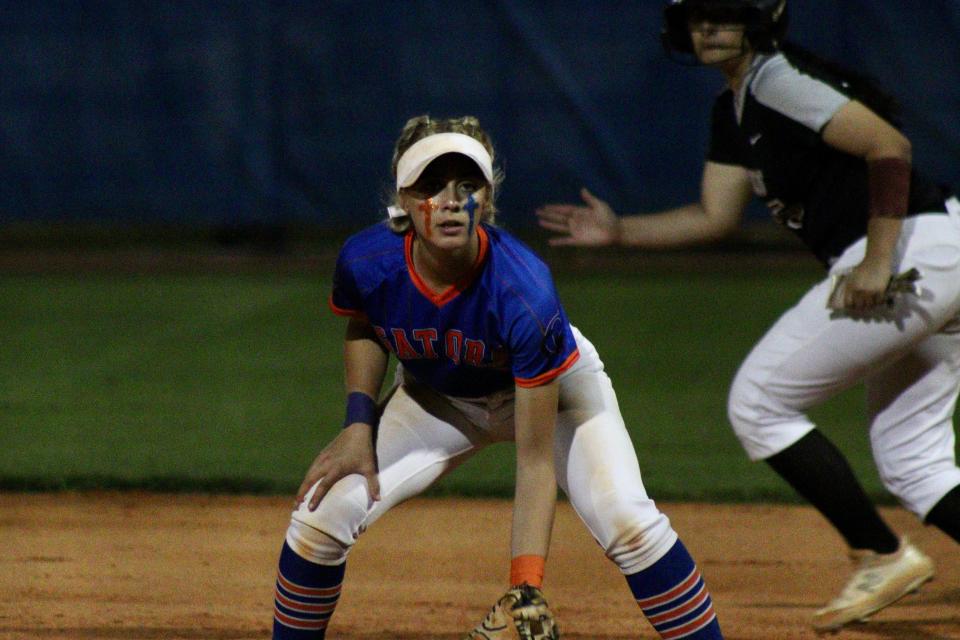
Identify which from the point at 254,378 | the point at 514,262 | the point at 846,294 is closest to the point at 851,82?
the point at 846,294

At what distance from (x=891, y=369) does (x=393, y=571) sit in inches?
64.2

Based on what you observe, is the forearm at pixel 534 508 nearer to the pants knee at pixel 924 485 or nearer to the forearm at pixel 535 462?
the forearm at pixel 535 462

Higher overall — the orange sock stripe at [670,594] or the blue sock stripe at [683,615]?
the orange sock stripe at [670,594]

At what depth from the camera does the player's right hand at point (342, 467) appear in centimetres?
302

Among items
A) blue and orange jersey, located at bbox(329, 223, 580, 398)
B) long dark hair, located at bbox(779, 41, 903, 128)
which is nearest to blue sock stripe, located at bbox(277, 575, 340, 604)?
blue and orange jersey, located at bbox(329, 223, 580, 398)

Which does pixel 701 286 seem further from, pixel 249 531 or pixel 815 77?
pixel 815 77

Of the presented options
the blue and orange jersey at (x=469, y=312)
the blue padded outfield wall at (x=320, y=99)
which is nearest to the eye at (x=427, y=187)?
the blue and orange jersey at (x=469, y=312)

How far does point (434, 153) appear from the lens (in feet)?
9.22

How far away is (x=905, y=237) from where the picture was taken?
356cm

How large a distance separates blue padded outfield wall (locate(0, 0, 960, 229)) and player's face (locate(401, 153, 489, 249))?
6.43 metres

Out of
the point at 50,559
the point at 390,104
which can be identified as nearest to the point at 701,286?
the point at 390,104

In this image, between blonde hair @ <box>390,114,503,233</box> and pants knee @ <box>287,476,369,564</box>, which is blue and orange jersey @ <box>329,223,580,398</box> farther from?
pants knee @ <box>287,476,369,564</box>

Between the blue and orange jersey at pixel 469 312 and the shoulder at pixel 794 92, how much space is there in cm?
86

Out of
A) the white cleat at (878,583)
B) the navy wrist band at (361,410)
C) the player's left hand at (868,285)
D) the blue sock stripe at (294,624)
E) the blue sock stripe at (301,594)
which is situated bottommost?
the white cleat at (878,583)
